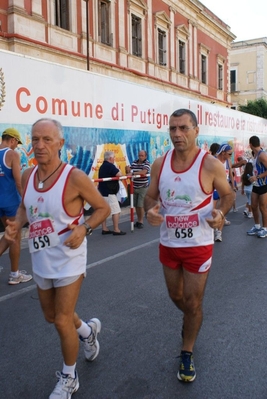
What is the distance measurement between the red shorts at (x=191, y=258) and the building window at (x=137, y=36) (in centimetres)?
2330

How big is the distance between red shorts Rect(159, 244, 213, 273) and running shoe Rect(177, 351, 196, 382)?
0.64 m

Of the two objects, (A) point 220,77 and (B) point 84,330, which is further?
(A) point 220,77

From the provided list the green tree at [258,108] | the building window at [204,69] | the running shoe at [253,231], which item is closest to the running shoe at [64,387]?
the running shoe at [253,231]

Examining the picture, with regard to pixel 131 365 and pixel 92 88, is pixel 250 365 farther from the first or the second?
pixel 92 88

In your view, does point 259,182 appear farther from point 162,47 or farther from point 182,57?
point 182,57

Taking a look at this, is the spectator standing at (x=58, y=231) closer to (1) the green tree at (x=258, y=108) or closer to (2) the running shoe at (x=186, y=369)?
(2) the running shoe at (x=186, y=369)

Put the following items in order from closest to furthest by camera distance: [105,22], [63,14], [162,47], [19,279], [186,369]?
[186,369], [19,279], [63,14], [105,22], [162,47]

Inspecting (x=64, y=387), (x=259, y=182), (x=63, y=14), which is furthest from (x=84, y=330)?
(x=63, y=14)

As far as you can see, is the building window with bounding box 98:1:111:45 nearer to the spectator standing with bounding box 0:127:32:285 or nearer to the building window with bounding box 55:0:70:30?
the building window with bounding box 55:0:70:30

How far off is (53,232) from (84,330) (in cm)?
92

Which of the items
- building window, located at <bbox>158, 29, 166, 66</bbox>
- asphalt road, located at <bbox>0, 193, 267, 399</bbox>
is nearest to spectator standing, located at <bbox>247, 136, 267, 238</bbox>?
asphalt road, located at <bbox>0, 193, 267, 399</bbox>

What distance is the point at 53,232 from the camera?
9.34ft

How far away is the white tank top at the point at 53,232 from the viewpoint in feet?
9.26

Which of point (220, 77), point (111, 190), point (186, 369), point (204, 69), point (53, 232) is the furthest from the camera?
point (220, 77)
